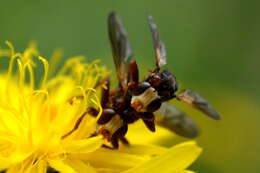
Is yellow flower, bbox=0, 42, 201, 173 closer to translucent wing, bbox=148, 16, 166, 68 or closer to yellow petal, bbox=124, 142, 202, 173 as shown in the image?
yellow petal, bbox=124, 142, 202, 173

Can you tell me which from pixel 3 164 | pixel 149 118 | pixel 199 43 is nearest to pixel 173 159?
pixel 149 118

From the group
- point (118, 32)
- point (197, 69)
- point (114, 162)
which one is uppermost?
point (118, 32)

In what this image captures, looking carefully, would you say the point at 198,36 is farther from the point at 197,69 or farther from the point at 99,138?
the point at 99,138

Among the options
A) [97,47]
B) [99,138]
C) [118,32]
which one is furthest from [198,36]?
[99,138]

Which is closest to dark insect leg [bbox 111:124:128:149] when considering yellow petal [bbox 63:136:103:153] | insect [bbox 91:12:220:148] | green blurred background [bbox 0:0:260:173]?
insect [bbox 91:12:220:148]

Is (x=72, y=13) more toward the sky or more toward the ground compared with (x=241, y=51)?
more toward the sky

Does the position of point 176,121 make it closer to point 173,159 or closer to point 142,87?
point 142,87

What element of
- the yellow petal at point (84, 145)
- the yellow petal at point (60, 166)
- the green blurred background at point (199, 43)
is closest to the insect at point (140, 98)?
the yellow petal at point (84, 145)

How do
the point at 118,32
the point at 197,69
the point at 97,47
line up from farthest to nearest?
the point at 97,47 < the point at 197,69 < the point at 118,32
